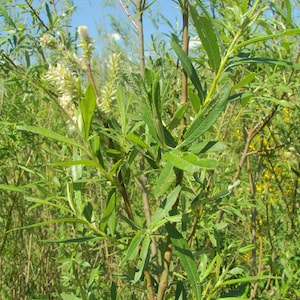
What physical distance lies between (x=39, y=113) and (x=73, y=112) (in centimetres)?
122

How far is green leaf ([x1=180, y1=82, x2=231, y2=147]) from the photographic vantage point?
19.3 inches

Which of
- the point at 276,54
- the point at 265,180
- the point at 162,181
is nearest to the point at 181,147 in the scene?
the point at 162,181

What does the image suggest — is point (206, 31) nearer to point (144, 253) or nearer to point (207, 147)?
point (207, 147)

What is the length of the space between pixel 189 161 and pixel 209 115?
0.27 ft

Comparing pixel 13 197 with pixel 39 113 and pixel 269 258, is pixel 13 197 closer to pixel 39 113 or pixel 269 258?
pixel 39 113

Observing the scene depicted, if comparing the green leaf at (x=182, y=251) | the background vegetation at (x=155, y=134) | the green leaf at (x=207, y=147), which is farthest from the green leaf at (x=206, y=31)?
the green leaf at (x=182, y=251)

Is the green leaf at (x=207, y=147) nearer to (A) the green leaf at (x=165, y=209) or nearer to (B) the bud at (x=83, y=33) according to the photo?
(A) the green leaf at (x=165, y=209)

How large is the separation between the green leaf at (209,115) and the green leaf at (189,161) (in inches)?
1.3

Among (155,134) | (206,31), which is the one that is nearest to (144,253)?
(155,134)

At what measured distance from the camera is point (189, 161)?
45cm

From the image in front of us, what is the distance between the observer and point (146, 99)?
506 mm

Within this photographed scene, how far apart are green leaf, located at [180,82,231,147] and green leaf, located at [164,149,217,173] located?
3 centimetres

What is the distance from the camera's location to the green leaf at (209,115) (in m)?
0.49

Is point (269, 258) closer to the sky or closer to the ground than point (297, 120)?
closer to the ground
